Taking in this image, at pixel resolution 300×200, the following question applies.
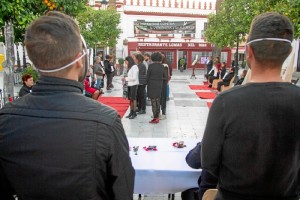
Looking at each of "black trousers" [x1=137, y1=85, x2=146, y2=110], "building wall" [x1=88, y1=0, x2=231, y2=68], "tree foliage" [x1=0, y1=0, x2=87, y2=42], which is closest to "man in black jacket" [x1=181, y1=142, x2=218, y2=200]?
"tree foliage" [x1=0, y1=0, x2=87, y2=42]

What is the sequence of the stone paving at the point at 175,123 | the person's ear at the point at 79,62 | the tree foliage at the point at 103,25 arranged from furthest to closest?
the tree foliage at the point at 103,25, the stone paving at the point at 175,123, the person's ear at the point at 79,62

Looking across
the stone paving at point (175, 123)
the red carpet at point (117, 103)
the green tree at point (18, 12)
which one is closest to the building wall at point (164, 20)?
the red carpet at point (117, 103)

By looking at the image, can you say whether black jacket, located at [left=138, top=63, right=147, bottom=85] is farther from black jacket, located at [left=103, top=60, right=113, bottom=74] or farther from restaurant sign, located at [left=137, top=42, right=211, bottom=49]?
restaurant sign, located at [left=137, top=42, right=211, bottom=49]

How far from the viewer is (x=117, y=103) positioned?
10.2 metres

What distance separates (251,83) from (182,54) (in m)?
30.9

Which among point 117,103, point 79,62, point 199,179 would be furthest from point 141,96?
point 79,62

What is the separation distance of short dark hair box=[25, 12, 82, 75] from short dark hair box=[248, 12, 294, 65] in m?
0.90

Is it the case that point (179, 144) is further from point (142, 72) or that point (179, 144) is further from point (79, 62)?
point (142, 72)

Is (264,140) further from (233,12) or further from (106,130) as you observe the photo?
(233,12)

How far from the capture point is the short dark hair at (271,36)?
4.95ft

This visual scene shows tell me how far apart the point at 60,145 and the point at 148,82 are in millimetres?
6202

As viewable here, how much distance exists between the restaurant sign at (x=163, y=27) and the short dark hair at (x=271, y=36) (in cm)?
2958

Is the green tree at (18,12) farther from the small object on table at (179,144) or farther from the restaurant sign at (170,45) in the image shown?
the restaurant sign at (170,45)

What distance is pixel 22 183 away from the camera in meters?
1.21
